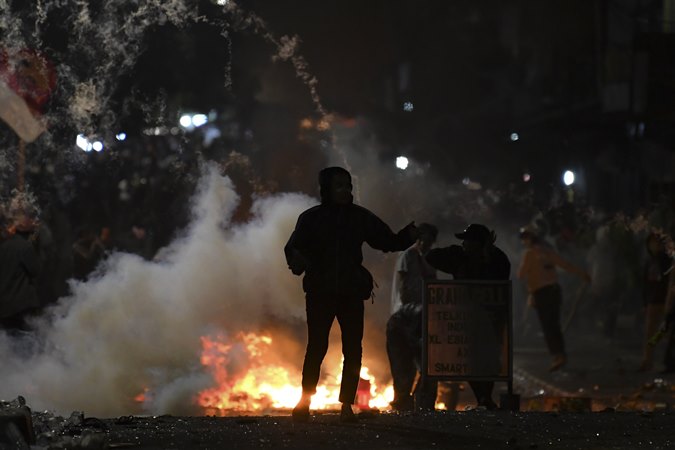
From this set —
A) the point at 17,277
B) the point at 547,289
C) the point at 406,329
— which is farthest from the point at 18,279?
the point at 547,289

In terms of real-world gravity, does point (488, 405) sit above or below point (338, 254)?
below

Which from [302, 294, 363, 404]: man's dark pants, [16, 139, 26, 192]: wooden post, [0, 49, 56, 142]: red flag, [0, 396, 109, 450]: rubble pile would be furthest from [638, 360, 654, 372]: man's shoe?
[0, 396, 109, 450]: rubble pile

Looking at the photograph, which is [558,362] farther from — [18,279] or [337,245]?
[337,245]

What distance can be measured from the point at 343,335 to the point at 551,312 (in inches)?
343

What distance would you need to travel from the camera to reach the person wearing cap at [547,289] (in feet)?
55.9

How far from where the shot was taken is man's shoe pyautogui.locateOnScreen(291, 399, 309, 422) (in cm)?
872

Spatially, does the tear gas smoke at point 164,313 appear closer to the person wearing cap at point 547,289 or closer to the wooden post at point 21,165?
the person wearing cap at point 547,289

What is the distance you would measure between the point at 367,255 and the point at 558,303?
2759mm

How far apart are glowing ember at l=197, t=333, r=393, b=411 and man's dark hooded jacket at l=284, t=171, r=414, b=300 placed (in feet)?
12.8

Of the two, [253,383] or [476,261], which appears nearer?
[476,261]

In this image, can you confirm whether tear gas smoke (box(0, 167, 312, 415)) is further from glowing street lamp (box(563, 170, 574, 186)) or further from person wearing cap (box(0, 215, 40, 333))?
glowing street lamp (box(563, 170, 574, 186))

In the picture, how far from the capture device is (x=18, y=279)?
1527 centimetres

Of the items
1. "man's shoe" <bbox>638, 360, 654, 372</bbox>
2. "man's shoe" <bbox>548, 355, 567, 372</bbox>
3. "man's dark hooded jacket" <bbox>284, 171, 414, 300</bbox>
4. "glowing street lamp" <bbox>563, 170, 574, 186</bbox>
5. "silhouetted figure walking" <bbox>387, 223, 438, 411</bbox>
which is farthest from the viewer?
"glowing street lamp" <bbox>563, 170, 574, 186</bbox>

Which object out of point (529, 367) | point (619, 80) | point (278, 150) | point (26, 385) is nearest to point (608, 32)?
point (619, 80)
